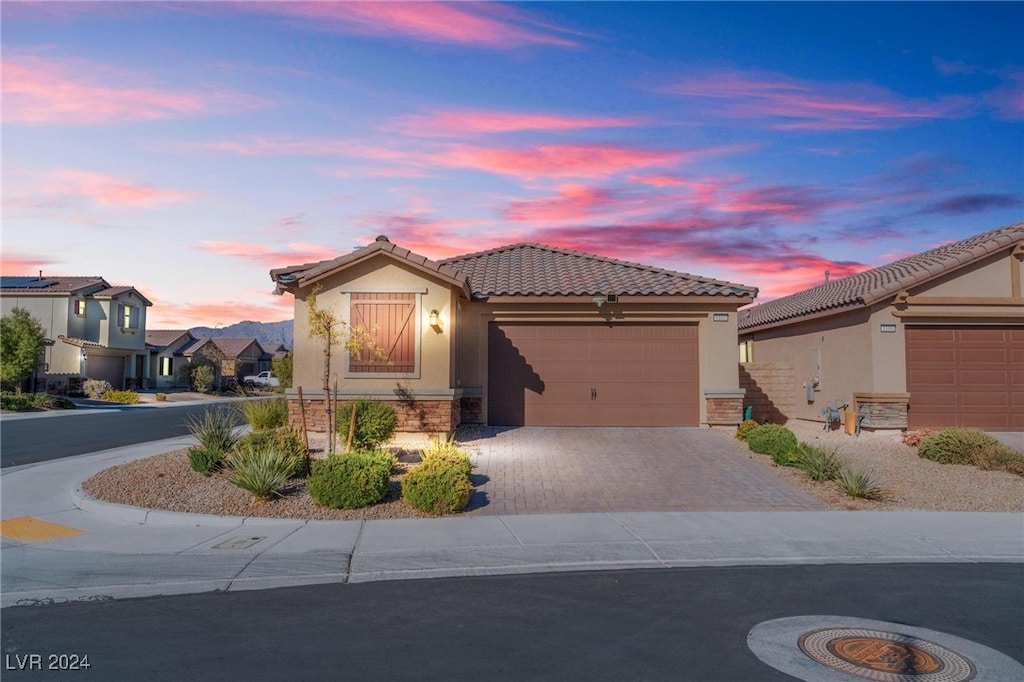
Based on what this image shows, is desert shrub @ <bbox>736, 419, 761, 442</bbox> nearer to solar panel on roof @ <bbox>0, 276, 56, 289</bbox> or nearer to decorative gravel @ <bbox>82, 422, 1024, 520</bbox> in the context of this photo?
decorative gravel @ <bbox>82, 422, 1024, 520</bbox>

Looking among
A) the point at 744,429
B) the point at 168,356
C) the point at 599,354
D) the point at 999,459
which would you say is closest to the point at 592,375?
the point at 599,354

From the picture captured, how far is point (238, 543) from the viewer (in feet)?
30.4

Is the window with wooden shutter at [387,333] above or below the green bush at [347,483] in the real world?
above

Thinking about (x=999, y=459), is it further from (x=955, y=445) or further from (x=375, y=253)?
(x=375, y=253)

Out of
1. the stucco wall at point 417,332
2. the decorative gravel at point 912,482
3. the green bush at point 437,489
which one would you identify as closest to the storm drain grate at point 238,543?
the green bush at point 437,489

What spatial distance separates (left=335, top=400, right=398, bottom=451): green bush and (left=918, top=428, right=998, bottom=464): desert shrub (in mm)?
11210

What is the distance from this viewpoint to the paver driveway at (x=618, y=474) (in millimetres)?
11609

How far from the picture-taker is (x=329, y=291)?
1636 centimetres

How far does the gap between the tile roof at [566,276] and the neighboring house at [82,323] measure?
3281 cm

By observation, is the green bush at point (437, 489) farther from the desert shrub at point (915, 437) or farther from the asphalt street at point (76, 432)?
the desert shrub at point (915, 437)

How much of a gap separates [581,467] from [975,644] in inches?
328

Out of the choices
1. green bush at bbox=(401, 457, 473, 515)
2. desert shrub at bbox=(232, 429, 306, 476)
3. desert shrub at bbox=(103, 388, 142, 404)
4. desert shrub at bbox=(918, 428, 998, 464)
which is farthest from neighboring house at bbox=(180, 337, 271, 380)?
desert shrub at bbox=(918, 428, 998, 464)

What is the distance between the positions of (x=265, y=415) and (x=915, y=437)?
1453 cm

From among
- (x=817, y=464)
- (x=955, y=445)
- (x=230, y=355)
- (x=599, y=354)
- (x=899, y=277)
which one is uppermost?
(x=899, y=277)
